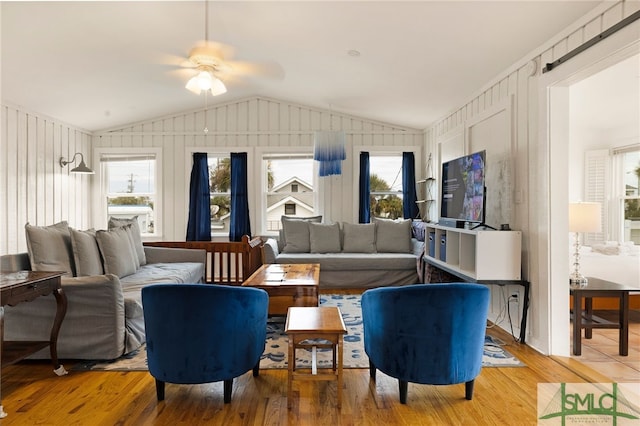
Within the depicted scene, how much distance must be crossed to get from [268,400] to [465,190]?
273 centimetres

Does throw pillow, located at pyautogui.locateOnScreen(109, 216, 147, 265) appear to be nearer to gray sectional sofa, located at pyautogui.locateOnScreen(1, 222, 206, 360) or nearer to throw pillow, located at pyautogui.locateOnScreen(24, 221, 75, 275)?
gray sectional sofa, located at pyautogui.locateOnScreen(1, 222, 206, 360)

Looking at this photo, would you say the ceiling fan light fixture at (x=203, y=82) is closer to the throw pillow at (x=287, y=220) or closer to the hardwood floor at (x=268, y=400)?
the hardwood floor at (x=268, y=400)

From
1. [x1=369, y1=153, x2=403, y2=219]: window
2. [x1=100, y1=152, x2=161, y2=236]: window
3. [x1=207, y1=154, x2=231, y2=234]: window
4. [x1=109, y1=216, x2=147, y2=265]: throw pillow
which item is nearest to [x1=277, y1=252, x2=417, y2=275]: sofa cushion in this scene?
[x1=369, y1=153, x2=403, y2=219]: window

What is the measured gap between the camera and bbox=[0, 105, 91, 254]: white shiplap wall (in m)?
4.41

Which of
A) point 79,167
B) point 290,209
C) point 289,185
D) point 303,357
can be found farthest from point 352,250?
point 79,167

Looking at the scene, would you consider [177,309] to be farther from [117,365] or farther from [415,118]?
[415,118]

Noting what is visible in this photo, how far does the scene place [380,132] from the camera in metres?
6.47

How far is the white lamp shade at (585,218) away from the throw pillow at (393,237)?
107 inches

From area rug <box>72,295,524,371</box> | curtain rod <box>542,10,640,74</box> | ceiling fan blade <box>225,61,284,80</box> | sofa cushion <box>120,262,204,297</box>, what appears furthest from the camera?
ceiling fan blade <box>225,61,284,80</box>

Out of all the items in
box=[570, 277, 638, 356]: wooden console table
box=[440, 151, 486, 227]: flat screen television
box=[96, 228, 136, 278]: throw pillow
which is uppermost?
box=[440, 151, 486, 227]: flat screen television

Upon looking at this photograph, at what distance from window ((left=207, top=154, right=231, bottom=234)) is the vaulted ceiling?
1333 millimetres

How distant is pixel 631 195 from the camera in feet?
17.8

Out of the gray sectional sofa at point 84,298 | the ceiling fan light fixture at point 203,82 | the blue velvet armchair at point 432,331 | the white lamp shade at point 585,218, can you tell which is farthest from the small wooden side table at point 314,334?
the white lamp shade at point 585,218

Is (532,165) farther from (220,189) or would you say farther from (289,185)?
(220,189)
